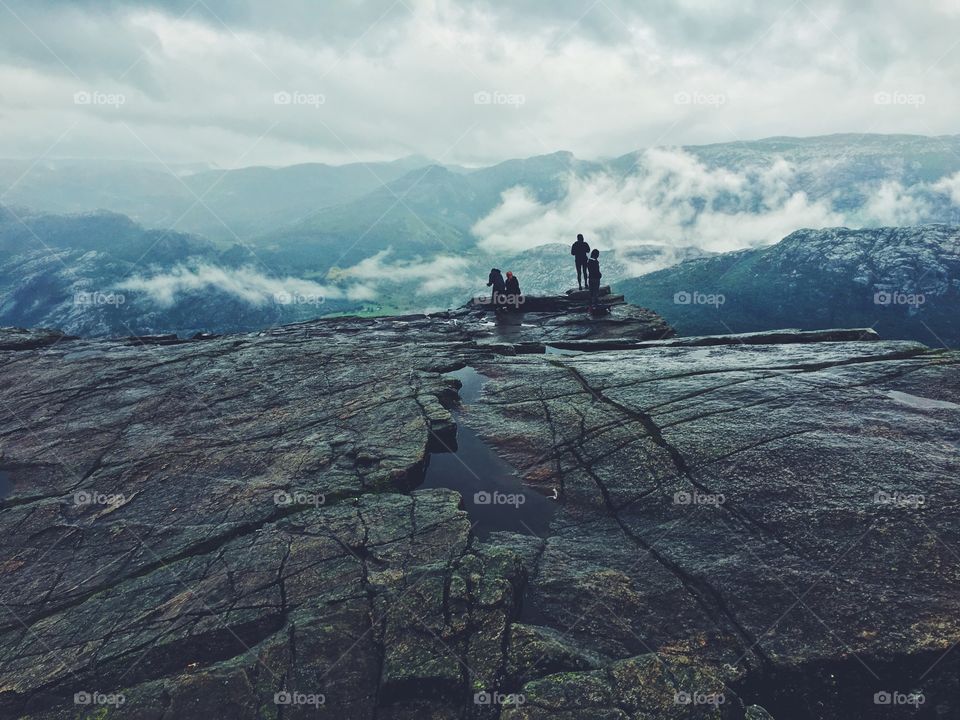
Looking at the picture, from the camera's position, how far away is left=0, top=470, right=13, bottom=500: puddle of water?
19.1m

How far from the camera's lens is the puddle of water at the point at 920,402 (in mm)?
17719

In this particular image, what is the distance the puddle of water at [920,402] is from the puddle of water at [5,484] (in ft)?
119

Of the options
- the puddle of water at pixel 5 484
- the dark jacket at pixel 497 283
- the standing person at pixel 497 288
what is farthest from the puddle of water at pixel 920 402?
the puddle of water at pixel 5 484

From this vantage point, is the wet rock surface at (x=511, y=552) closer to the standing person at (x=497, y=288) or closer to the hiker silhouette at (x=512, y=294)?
the hiker silhouette at (x=512, y=294)

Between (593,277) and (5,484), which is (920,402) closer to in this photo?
(593,277)

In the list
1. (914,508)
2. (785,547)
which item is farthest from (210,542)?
(914,508)

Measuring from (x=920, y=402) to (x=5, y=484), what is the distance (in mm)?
37766

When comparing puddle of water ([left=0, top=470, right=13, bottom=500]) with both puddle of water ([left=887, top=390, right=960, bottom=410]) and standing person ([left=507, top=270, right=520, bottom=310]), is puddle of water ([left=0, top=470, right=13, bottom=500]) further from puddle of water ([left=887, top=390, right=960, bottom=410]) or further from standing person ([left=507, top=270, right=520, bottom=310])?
puddle of water ([left=887, top=390, right=960, bottom=410])

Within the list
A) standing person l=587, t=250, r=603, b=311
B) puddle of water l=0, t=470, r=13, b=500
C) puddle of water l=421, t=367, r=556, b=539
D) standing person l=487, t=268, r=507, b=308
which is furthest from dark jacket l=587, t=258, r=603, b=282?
puddle of water l=0, t=470, r=13, b=500

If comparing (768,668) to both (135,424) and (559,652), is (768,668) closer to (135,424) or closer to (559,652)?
(559,652)

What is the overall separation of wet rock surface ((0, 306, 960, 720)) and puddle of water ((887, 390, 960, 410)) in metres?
0.12

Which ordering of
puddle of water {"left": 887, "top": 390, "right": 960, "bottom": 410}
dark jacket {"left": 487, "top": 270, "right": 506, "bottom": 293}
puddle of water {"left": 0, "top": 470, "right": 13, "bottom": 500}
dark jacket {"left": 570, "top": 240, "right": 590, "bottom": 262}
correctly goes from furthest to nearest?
dark jacket {"left": 487, "top": 270, "right": 506, "bottom": 293}, dark jacket {"left": 570, "top": 240, "right": 590, "bottom": 262}, puddle of water {"left": 0, "top": 470, "right": 13, "bottom": 500}, puddle of water {"left": 887, "top": 390, "right": 960, "bottom": 410}

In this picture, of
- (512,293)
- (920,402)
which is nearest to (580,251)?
(512,293)

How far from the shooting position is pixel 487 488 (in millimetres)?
17266
